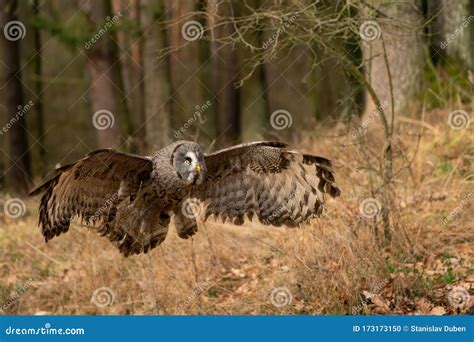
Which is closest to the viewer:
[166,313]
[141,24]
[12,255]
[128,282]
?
[166,313]

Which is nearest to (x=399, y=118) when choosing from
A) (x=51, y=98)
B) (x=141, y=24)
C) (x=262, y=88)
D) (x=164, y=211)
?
(x=164, y=211)

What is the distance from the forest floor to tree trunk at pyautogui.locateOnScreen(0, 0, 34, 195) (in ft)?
15.8

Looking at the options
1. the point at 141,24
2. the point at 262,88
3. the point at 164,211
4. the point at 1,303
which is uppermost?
the point at 141,24

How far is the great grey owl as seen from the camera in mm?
7547

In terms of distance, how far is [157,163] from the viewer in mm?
7637

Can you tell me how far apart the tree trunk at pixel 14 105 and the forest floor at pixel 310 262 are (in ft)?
15.8

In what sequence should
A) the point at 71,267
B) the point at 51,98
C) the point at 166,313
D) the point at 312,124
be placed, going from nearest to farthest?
the point at 166,313
the point at 71,267
the point at 312,124
the point at 51,98

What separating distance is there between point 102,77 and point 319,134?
18.2ft

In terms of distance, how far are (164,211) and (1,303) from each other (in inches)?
166

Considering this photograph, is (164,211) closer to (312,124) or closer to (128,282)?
(128,282)

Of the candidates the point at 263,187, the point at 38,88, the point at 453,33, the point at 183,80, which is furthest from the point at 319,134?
the point at 38,88

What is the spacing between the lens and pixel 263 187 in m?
8.09

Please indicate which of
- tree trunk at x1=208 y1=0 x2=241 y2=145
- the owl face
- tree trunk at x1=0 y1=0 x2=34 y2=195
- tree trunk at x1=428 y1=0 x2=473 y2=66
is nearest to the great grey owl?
the owl face

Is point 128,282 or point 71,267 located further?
Answer: point 71,267
